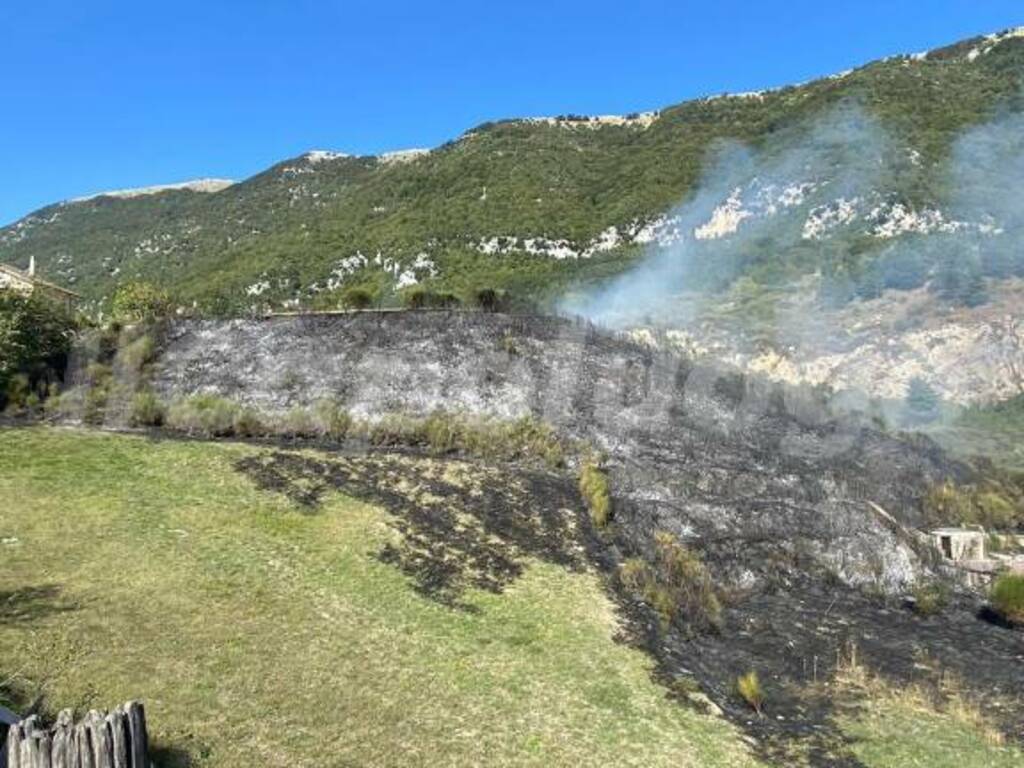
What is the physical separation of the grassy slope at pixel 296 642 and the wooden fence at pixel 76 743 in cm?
219

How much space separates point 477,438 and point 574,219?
191ft

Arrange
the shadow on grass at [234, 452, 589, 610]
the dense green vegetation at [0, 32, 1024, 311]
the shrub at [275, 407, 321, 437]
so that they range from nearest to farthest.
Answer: the shadow on grass at [234, 452, 589, 610] < the shrub at [275, 407, 321, 437] < the dense green vegetation at [0, 32, 1024, 311]

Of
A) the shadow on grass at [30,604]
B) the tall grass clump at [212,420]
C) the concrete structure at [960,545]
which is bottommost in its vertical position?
the concrete structure at [960,545]

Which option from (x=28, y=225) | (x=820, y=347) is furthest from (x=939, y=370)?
(x=28, y=225)

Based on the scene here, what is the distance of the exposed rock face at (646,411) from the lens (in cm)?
2223

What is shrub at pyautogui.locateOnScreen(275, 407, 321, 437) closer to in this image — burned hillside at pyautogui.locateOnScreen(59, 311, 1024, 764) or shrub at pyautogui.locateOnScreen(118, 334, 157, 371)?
burned hillside at pyautogui.locateOnScreen(59, 311, 1024, 764)

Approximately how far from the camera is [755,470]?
1025 inches

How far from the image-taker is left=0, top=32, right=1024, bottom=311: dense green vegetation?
69.2 m

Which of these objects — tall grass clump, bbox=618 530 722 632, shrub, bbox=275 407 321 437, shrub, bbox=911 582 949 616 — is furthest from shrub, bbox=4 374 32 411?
shrub, bbox=911 582 949 616

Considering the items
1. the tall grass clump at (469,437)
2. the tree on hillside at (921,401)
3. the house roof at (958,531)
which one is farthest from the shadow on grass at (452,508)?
the tree on hillside at (921,401)

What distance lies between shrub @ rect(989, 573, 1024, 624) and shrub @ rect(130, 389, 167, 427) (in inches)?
853

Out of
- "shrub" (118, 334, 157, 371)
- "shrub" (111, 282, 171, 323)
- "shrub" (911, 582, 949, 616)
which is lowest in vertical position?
"shrub" (911, 582, 949, 616)

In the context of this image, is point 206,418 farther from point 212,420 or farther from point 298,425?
point 298,425

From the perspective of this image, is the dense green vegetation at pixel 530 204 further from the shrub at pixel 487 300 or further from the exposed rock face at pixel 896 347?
the shrub at pixel 487 300
